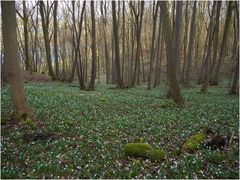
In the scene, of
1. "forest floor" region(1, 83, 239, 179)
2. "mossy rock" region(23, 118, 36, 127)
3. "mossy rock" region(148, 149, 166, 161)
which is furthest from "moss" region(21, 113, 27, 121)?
"mossy rock" region(148, 149, 166, 161)

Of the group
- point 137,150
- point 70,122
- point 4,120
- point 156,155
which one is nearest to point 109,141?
point 137,150

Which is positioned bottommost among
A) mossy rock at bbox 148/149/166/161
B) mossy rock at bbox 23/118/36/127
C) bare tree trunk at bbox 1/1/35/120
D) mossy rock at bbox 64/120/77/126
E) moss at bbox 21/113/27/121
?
mossy rock at bbox 148/149/166/161

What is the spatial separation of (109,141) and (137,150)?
4.30 feet

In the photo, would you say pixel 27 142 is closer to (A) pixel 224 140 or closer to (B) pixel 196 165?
(B) pixel 196 165

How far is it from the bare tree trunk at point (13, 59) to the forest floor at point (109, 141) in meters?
0.58

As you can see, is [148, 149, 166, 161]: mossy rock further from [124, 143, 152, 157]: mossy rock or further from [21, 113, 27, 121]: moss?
[21, 113, 27, 121]: moss

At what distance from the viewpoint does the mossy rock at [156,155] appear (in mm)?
7164

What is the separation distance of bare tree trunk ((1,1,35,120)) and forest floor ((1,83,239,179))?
0.58m

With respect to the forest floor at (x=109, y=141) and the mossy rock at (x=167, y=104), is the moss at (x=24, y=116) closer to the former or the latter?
the forest floor at (x=109, y=141)

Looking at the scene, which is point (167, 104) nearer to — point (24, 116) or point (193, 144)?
point (193, 144)

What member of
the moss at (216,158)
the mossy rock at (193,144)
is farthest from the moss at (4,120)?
→ the moss at (216,158)

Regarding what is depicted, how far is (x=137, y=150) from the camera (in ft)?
24.6

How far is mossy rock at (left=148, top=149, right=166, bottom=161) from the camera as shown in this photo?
282 inches

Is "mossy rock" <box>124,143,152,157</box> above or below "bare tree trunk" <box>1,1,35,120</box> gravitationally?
→ below
